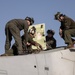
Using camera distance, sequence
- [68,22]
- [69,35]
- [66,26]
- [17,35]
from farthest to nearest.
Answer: [17,35] < [68,22] < [66,26] < [69,35]

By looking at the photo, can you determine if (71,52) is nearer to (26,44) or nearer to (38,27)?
(26,44)

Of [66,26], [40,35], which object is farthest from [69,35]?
[40,35]

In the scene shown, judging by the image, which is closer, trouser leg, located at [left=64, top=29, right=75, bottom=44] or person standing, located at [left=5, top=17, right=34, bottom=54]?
trouser leg, located at [left=64, top=29, right=75, bottom=44]

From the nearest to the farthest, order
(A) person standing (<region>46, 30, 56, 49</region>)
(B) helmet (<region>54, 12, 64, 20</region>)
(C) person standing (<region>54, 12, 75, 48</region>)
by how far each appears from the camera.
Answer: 1. (C) person standing (<region>54, 12, 75, 48</region>)
2. (B) helmet (<region>54, 12, 64, 20</region>)
3. (A) person standing (<region>46, 30, 56, 49</region>)

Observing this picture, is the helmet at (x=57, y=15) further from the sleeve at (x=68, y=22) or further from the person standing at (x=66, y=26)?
the sleeve at (x=68, y=22)

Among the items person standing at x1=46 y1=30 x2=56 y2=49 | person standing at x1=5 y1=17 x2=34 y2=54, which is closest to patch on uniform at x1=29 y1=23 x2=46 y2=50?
person standing at x1=46 y1=30 x2=56 y2=49

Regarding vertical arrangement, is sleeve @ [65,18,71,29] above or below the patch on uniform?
above

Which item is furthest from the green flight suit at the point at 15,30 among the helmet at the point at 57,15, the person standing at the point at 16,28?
the helmet at the point at 57,15

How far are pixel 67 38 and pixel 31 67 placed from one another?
182 centimetres

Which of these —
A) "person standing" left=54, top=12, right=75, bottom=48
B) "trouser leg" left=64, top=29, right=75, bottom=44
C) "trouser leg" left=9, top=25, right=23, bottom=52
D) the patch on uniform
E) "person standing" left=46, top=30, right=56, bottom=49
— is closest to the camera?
"trouser leg" left=64, top=29, right=75, bottom=44

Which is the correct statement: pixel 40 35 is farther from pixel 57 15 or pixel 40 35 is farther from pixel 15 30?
pixel 57 15

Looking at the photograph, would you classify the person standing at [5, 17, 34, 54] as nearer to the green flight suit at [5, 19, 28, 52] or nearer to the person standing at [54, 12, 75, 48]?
the green flight suit at [5, 19, 28, 52]

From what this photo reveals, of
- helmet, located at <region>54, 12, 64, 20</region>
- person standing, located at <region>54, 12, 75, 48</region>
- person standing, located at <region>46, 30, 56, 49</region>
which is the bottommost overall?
person standing, located at <region>46, 30, 56, 49</region>

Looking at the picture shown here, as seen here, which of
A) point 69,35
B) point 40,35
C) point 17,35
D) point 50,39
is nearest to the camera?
point 69,35
